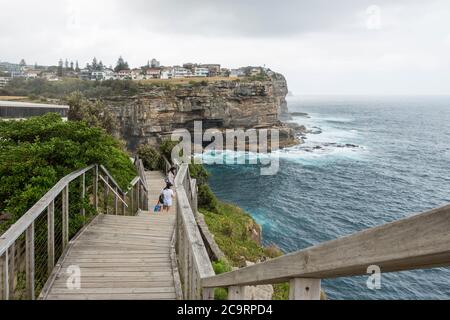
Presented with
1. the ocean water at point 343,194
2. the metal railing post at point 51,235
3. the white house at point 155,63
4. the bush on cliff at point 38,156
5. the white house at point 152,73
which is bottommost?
the ocean water at point 343,194

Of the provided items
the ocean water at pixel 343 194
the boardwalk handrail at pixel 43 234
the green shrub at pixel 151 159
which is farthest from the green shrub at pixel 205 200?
the boardwalk handrail at pixel 43 234

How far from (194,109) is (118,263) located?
170 feet

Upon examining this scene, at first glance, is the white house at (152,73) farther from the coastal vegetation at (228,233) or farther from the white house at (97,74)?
the coastal vegetation at (228,233)

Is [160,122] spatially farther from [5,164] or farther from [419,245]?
[419,245]

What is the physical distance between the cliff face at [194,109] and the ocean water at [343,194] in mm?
8504

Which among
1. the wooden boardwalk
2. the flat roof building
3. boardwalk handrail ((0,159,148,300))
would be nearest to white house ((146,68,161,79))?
the flat roof building

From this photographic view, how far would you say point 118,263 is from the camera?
562cm

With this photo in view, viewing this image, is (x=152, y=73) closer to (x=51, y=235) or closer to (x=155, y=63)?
(x=155, y=63)

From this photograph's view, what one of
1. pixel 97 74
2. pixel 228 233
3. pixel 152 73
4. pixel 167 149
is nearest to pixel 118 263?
pixel 228 233

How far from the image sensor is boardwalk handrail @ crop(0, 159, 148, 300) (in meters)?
3.43

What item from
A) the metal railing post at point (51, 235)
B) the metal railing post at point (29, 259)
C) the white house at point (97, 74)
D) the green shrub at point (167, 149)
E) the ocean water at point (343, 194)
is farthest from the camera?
the white house at point (97, 74)

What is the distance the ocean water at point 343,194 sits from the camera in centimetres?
2091
